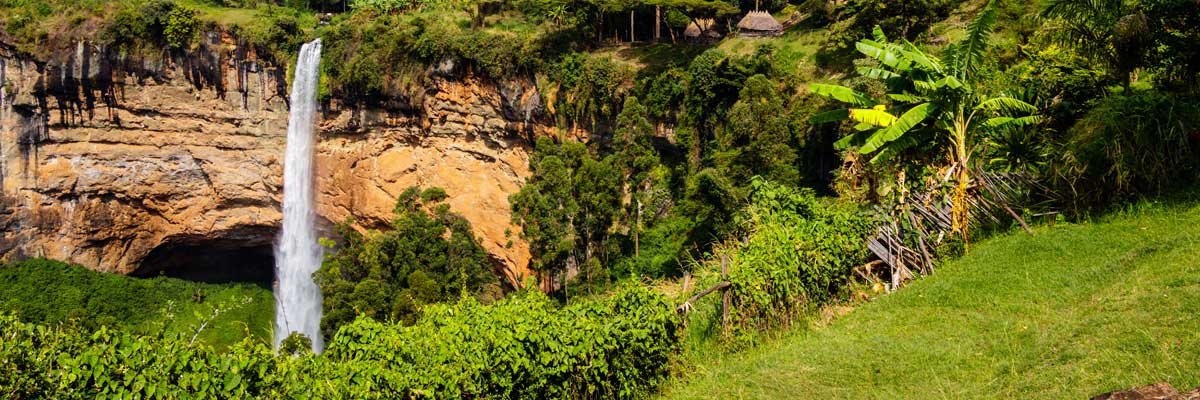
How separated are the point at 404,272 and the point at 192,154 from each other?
1276cm

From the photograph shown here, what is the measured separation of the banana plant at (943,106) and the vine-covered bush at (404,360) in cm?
419

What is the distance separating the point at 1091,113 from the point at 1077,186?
1182 millimetres

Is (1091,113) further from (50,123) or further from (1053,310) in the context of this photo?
(50,123)

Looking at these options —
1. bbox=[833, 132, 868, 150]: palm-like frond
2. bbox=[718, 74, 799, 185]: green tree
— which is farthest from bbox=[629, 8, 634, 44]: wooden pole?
bbox=[833, 132, 868, 150]: palm-like frond

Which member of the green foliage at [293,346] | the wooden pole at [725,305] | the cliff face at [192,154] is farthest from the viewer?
the cliff face at [192,154]

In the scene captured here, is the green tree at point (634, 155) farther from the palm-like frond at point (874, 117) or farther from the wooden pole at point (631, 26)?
the palm-like frond at point (874, 117)

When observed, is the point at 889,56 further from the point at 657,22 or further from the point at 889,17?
the point at 657,22

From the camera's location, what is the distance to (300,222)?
2808 cm

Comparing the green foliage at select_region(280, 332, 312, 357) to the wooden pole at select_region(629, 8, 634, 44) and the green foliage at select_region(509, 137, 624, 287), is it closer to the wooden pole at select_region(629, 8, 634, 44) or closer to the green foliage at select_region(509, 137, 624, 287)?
the green foliage at select_region(509, 137, 624, 287)

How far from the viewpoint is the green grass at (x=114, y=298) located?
25047 millimetres

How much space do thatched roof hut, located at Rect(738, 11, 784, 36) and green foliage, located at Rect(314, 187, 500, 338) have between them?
9.69 metres

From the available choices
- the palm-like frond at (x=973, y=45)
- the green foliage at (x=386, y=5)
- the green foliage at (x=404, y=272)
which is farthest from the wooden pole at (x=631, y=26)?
the palm-like frond at (x=973, y=45)

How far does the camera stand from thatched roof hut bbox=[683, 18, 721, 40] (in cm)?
2441

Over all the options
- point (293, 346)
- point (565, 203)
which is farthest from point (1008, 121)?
point (565, 203)
